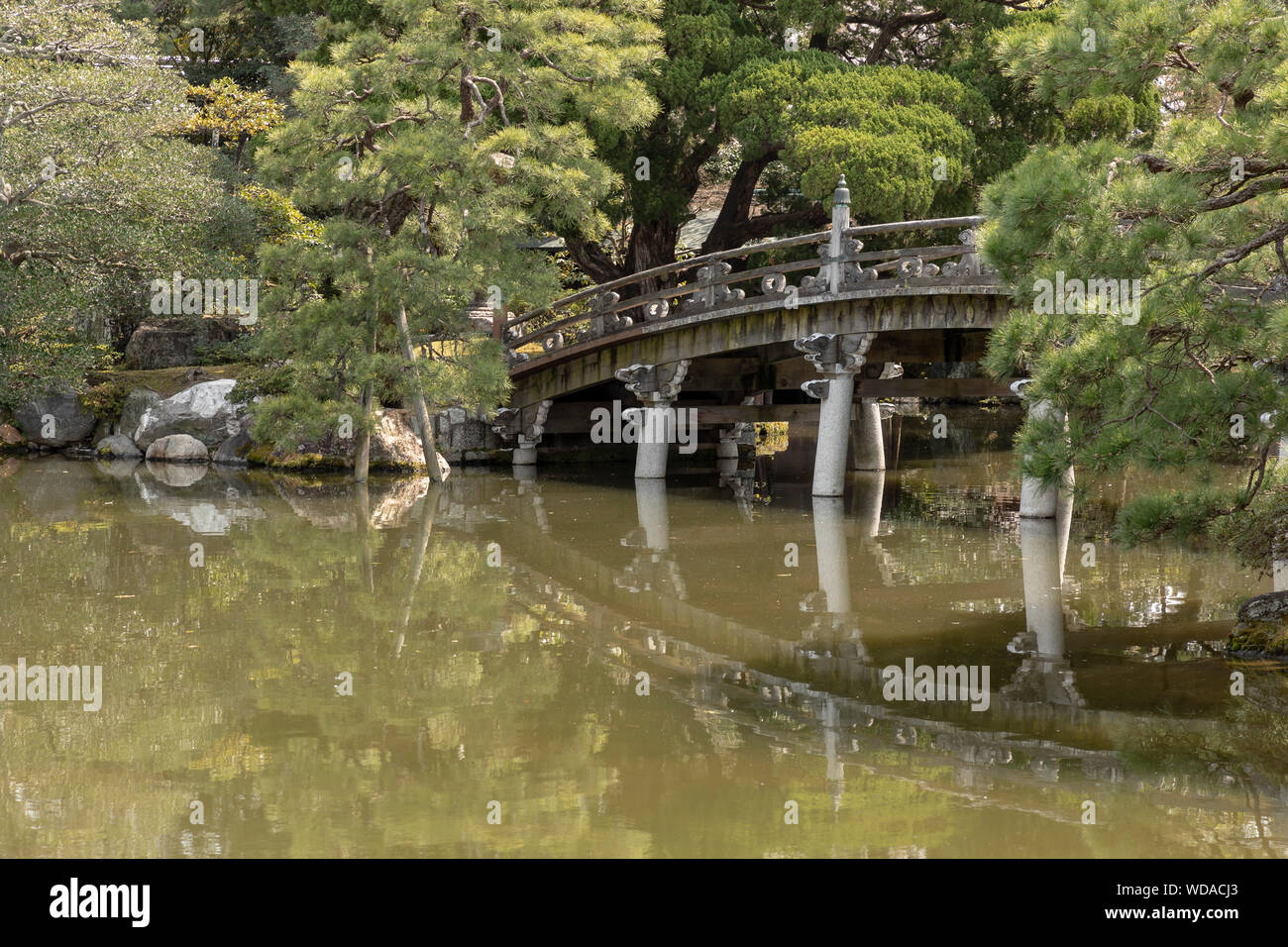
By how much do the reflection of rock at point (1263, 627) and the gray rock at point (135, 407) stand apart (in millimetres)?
17140

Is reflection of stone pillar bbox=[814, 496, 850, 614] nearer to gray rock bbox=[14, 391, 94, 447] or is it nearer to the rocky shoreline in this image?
the rocky shoreline

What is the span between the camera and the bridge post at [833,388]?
14.6m

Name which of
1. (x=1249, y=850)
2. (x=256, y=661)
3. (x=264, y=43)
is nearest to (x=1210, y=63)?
(x=1249, y=850)

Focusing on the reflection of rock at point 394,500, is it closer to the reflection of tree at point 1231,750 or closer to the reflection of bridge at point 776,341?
the reflection of bridge at point 776,341

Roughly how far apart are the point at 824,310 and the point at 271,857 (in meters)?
11.2

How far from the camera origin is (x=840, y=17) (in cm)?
1967

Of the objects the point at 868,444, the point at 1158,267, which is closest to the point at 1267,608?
the point at 1158,267

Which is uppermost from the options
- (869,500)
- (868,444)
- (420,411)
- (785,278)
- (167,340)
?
(785,278)

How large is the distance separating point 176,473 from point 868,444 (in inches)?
389

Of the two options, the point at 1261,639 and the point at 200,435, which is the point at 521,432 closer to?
the point at 200,435

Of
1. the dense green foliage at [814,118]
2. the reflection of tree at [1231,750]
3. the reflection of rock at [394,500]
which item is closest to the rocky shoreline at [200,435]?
the reflection of rock at [394,500]

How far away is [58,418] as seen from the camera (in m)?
21.0

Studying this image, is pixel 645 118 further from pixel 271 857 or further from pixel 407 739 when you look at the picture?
pixel 271 857

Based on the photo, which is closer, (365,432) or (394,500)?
(394,500)
